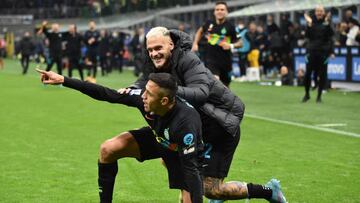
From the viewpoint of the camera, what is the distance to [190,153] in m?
5.62

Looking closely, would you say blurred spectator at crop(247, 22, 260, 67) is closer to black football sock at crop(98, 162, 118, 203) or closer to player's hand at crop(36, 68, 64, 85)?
black football sock at crop(98, 162, 118, 203)

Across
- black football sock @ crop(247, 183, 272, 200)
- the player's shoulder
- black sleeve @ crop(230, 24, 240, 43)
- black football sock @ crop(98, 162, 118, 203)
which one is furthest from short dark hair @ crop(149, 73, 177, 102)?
black sleeve @ crop(230, 24, 240, 43)

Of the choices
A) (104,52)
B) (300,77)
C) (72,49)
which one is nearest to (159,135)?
(300,77)

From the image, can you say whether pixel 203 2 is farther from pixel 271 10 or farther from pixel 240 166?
pixel 240 166

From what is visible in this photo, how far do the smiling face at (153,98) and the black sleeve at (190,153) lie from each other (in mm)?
206

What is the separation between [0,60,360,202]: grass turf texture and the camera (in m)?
8.02

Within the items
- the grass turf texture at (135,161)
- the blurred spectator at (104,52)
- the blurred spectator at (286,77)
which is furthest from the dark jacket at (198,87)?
the blurred spectator at (104,52)

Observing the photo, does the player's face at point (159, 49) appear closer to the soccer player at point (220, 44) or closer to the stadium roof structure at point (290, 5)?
the soccer player at point (220, 44)

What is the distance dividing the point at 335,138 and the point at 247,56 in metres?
18.4

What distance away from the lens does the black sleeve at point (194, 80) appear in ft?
19.5

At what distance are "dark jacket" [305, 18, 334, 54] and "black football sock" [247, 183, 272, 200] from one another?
1157 centimetres

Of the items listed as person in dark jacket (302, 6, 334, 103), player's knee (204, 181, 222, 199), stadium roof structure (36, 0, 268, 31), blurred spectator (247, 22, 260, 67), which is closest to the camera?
player's knee (204, 181, 222, 199)

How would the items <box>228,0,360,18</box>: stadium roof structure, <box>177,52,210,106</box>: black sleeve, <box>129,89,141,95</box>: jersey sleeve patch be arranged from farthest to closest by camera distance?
<box>228,0,360,18</box>: stadium roof structure < <box>129,89,141,95</box>: jersey sleeve patch < <box>177,52,210,106</box>: black sleeve

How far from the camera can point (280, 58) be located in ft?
95.9
